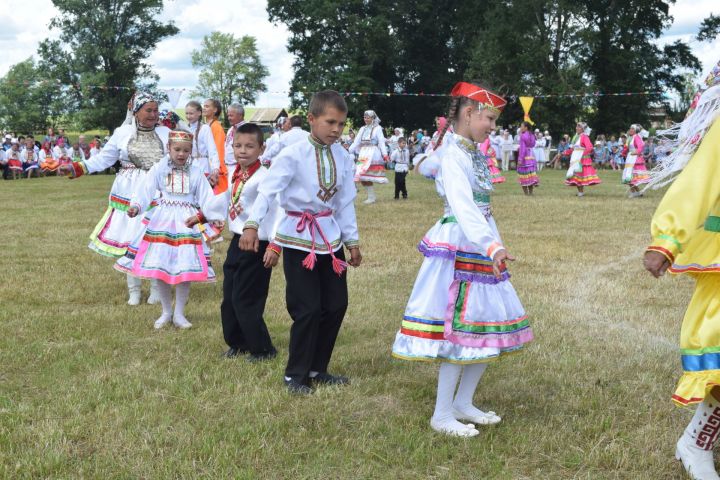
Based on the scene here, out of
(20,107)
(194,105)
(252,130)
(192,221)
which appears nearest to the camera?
(252,130)

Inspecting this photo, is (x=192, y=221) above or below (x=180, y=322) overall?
above

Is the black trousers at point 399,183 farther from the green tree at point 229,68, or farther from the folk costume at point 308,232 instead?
the green tree at point 229,68

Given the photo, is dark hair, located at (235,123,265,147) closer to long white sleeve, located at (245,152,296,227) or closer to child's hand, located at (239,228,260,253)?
long white sleeve, located at (245,152,296,227)

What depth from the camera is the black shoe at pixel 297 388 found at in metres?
4.76

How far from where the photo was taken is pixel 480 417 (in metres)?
4.30

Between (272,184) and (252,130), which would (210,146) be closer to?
(252,130)

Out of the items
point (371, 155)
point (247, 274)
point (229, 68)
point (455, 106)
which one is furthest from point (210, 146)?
point (229, 68)

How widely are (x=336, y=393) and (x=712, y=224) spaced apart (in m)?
2.47

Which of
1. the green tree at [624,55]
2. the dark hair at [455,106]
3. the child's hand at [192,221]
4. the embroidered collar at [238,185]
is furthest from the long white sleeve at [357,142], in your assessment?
the green tree at [624,55]

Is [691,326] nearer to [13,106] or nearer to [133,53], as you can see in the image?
[133,53]

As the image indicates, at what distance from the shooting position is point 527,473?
372 centimetres

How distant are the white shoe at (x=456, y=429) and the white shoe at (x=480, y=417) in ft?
0.37

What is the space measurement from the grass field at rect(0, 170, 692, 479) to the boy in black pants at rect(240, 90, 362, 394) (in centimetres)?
37

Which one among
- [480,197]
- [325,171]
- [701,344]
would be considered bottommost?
[701,344]
